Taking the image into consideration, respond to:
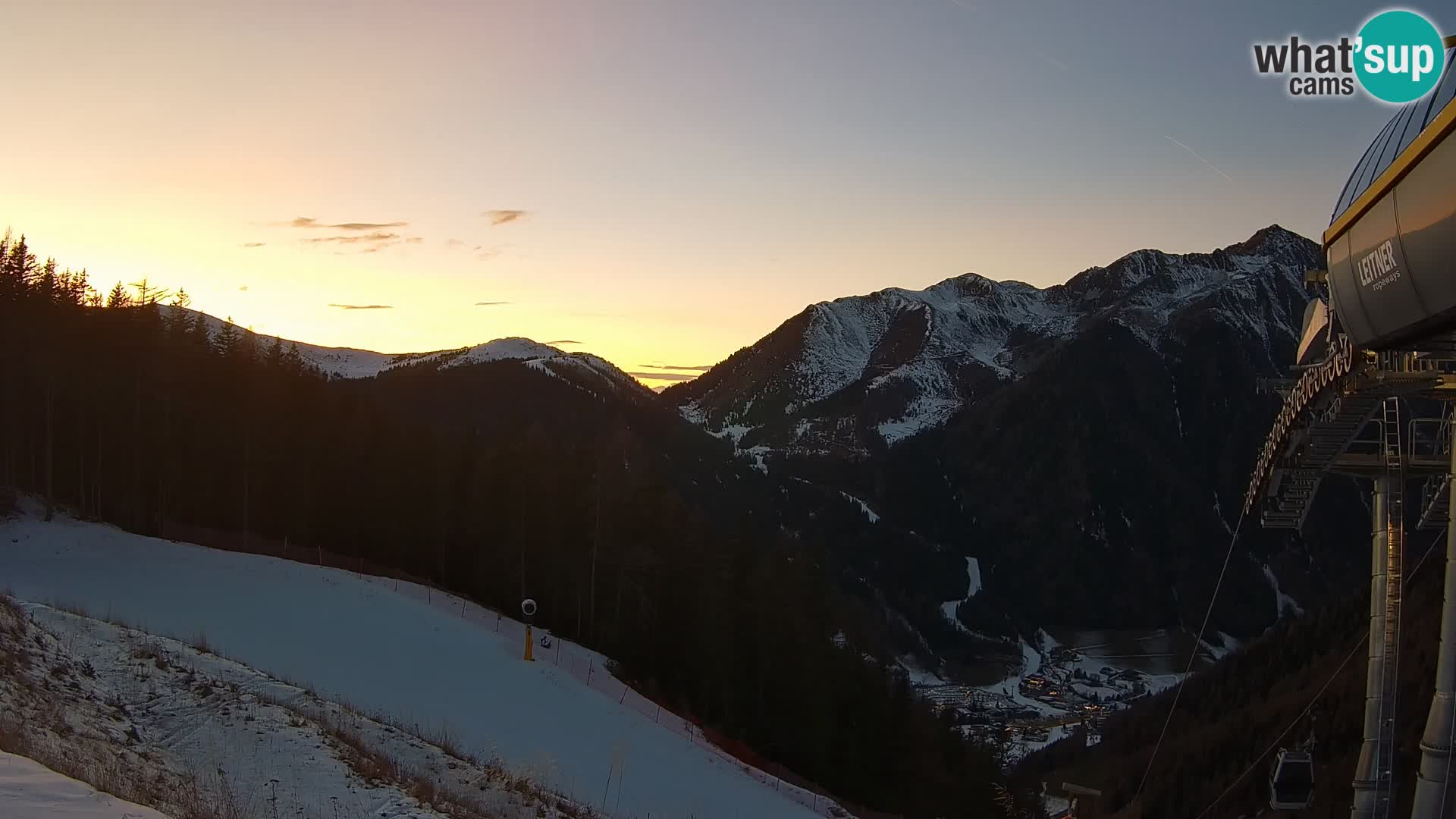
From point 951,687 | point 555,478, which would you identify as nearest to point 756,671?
point 555,478

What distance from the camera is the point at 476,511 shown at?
47.2 meters

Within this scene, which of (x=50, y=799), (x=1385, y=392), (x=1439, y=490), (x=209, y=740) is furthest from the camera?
(x=1439, y=490)

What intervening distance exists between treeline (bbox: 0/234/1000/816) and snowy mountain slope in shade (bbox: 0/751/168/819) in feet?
95.3

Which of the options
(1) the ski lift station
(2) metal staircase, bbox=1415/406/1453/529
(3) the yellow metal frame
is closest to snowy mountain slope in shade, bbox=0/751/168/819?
(1) the ski lift station

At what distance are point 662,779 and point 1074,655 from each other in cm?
19776

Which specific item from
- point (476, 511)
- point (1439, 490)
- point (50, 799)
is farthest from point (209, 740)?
point (476, 511)

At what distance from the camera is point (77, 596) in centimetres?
2580

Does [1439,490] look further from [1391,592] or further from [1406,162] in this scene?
[1406,162]

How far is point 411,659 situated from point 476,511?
2286 cm

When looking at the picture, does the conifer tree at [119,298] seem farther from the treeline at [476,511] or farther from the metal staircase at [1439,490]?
the metal staircase at [1439,490]

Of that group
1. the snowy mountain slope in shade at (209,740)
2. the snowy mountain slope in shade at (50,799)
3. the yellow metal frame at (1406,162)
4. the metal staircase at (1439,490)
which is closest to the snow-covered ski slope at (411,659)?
the snowy mountain slope in shade at (209,740)

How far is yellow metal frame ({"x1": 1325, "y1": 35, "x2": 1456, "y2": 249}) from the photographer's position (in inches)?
213

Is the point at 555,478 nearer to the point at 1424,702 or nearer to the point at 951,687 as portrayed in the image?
the point at 1424,702

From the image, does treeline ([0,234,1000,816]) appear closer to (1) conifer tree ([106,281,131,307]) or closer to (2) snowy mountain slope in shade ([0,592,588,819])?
(1) conifer tree ([106,281,131,307])
